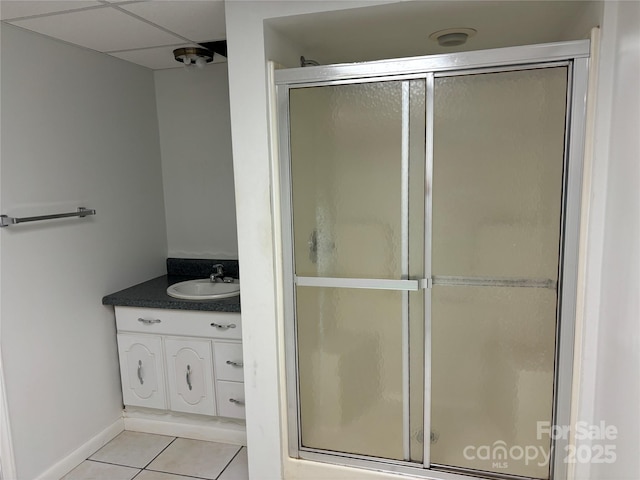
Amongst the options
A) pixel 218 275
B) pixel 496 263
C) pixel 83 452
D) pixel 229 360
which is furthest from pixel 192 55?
pixel 83 452

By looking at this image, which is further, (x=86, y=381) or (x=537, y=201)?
(x=86, y=381)

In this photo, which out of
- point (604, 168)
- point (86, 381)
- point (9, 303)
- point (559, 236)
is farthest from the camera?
point (86, 381)

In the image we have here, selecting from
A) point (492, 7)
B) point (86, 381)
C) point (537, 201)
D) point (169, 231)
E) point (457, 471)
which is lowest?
point (457, 471)

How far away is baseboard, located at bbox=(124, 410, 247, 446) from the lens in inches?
105

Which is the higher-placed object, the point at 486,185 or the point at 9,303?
the point at 486,185

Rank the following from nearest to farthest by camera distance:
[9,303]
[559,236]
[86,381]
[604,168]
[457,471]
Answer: [604,168] < [559,236] < [457,471] < [9,303] < [86,381]

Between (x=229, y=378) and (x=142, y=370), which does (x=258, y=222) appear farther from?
(x=142, y=370)

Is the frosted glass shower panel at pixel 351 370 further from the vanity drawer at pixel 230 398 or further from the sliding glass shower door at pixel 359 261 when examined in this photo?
the vanity drawer at pixel 230 398

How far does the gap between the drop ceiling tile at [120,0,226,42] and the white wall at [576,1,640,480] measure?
1478 millimetres

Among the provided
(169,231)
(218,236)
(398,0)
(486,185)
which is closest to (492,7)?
(398,0)

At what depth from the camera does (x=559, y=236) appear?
174cm

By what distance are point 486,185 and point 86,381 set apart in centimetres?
230

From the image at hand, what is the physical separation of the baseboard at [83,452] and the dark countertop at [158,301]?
0.75 metres

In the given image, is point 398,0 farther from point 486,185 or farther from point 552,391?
point 552,391
